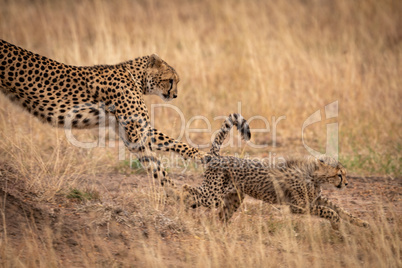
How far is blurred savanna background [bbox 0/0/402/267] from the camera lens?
383cm

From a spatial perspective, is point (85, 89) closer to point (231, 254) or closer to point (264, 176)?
point (264, 176)

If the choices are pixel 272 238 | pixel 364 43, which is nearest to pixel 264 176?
pixel 272 238

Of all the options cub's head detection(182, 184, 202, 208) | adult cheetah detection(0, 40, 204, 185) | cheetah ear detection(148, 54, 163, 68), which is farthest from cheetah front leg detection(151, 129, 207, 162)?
cheetah ear detection(148, 54, 163, 68)

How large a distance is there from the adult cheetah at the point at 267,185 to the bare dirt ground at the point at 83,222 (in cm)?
36

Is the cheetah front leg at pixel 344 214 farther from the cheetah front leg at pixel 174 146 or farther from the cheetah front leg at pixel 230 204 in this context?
the cheetah front leg at pixel 174 146

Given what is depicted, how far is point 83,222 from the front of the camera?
4094 millimetres

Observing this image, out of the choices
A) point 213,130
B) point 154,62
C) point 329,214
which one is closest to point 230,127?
point 154,62

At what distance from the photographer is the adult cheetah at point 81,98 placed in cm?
461

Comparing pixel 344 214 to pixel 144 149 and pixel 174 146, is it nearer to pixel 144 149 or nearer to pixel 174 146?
pixel 174 146

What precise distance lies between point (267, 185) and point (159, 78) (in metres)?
1.35

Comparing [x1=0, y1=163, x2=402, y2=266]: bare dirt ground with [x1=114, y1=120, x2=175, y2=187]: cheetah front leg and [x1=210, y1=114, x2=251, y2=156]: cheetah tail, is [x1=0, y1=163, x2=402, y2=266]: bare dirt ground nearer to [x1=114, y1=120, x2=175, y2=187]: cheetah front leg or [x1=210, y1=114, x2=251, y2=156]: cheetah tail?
[x1=114, y1=120, x2=175, y2=187]: cheetah front leg

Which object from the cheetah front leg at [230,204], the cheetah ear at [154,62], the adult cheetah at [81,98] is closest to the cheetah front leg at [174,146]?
the adult cheetah at [81,98]

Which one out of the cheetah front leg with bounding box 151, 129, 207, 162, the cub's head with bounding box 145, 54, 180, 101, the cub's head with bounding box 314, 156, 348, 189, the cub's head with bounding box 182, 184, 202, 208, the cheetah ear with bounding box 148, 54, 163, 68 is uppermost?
the cheetah ear with bounding box 148, 54, 163, 68

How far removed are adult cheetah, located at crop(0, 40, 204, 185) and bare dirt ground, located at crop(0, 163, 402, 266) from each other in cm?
49
